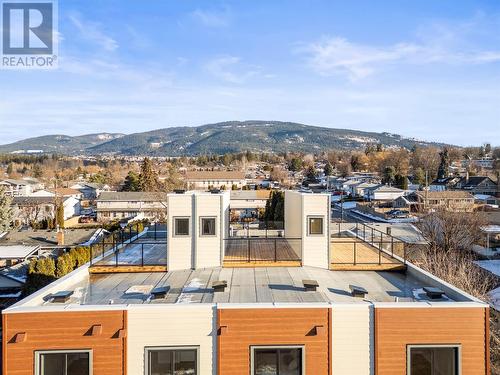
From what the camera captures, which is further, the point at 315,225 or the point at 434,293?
the point at 315,225

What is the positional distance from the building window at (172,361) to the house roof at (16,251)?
24857 mm

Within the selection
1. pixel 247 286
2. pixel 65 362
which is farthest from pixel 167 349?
pixel 247 286

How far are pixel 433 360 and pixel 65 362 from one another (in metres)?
8.59

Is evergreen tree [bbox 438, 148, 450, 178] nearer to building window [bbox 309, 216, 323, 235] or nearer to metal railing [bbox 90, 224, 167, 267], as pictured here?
metal railing [bbox 90, 224, 167, 267]

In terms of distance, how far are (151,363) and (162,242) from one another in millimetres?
8412

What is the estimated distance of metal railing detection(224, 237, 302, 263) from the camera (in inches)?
567

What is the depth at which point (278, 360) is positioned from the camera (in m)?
9.44

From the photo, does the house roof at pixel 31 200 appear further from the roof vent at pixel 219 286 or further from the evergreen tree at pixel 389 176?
the evergreen tree at pixel 389 176

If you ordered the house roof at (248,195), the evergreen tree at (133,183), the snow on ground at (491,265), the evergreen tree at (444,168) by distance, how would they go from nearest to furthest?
the snow on ground at (491,265)
the house roof at (248,195)
the evergreen tree at (133,183)
the evergreen tree at (444,168)

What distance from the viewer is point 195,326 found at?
9.44m

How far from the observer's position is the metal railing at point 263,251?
14.4m

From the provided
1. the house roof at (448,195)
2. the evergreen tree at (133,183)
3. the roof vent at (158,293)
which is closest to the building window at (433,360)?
the roof vent at (158,293)

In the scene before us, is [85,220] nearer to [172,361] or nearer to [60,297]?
[60,297]

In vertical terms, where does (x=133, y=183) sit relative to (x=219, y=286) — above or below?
above
